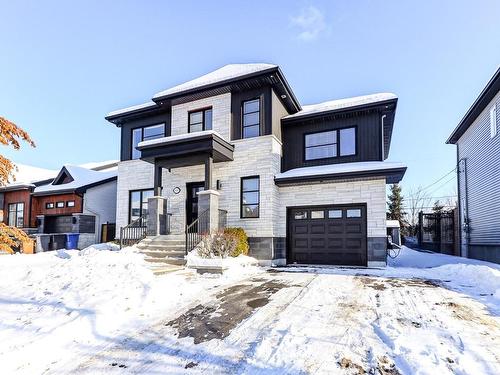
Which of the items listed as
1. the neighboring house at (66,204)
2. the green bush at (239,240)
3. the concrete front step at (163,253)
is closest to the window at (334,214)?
the green bush at (239,240)

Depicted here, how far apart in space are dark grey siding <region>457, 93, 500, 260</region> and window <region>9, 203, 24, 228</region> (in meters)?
24.4

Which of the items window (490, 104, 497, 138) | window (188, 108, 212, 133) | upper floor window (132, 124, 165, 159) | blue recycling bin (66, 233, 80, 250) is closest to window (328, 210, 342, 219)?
window (188, 108, 212, 133)

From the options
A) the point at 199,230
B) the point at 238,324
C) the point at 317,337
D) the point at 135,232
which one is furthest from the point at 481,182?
the point at 135,232

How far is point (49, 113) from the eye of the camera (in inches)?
774

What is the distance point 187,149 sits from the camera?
11016 mm

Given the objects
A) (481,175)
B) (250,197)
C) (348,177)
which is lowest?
(250,197)

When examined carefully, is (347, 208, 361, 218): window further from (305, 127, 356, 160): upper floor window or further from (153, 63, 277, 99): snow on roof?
(153, 63, 277, 99): snow on roof

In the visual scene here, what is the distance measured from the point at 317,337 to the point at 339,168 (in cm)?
801

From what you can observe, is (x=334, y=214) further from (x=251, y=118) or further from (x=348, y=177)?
(x=251, y=118)

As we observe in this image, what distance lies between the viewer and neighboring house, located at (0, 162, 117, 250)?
16812mm

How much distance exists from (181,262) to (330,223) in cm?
550

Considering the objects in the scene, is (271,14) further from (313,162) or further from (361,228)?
(361,228)

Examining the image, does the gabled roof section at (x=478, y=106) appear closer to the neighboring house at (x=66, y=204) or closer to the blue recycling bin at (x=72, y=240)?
the neighboring house at (x=66, y=204)

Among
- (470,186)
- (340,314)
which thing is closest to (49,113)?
(340,314)
